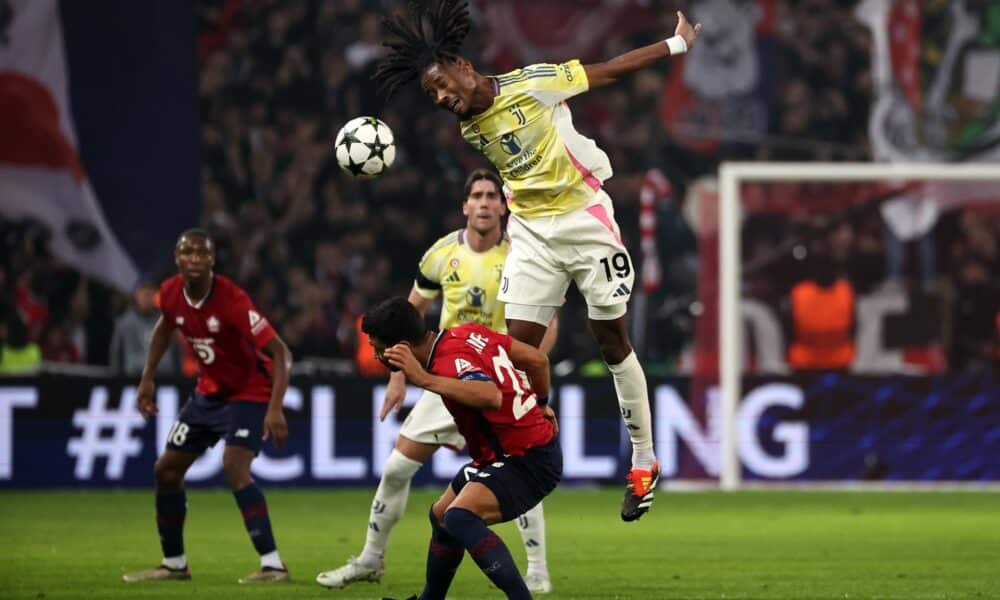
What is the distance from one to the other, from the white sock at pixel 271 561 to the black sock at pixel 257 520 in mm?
23

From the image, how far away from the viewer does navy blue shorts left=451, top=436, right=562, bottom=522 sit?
7.58 meters

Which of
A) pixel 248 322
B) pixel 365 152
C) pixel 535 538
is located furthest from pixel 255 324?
pixel 535 538

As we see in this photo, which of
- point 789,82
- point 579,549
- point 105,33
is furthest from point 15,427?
point 789,82

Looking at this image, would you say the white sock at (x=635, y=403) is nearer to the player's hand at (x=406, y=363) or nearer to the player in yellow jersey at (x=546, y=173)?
the player in yellow jersey at (x=546, y=173)

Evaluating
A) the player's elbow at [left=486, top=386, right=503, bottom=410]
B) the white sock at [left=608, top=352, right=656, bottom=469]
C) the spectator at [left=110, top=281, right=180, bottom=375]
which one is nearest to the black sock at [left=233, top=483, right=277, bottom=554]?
the white sock at [left=608, top=352, right=656, bottom=469]

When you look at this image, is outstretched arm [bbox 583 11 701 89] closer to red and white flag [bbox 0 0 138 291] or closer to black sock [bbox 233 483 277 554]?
black sock [bbox 233 483 277 554]

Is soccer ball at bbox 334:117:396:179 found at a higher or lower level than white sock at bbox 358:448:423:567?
higher

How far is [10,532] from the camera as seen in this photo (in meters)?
12.8

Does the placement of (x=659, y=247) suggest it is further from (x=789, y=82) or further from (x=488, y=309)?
(x=488, y=309)

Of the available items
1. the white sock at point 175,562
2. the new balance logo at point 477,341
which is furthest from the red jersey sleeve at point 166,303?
the new balance logo at point 477,341

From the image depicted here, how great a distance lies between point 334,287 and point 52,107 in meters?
3.86

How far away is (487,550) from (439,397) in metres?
2.64

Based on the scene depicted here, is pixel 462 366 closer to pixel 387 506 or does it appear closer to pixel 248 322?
pixel 387 506

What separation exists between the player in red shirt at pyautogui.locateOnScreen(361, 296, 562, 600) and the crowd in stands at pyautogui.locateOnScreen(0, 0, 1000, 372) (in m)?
10.3
